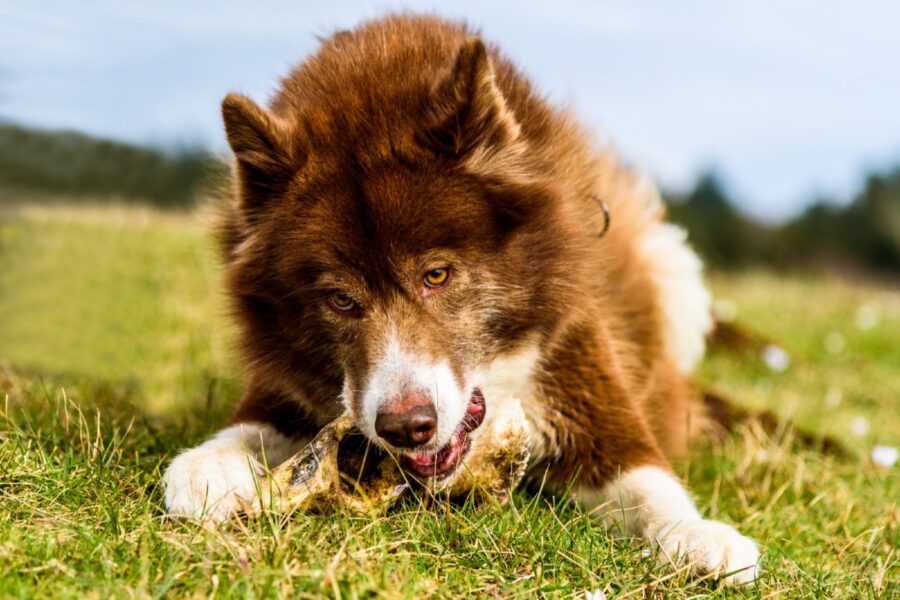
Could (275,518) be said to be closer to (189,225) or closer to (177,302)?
(177,302)

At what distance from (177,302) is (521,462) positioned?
6.15 metres

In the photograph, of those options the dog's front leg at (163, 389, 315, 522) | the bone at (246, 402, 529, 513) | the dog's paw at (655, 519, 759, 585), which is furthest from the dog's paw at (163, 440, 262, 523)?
the dog's paw at (655, 519, 759, 585)

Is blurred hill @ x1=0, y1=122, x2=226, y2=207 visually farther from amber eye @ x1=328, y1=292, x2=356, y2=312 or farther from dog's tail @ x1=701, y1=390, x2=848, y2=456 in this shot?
dog's tail @ x1=701, y1=390, x2=848, y2=456

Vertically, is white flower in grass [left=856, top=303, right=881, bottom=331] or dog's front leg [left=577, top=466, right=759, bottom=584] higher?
dog's front leg [left=577, top=466, right=759, bottom=584]

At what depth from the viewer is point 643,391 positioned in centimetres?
507

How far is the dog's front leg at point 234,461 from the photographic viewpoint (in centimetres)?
341

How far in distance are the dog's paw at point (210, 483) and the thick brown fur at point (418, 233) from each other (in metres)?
0.50

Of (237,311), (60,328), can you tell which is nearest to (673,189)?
(60,328)

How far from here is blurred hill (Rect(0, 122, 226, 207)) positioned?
9367mm

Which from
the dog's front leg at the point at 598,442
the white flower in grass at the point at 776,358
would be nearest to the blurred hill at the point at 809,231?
the white flower in grass at the point at 776,358

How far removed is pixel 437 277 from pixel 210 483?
3.85 ft

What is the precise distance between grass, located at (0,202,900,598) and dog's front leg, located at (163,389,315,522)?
0.10 m

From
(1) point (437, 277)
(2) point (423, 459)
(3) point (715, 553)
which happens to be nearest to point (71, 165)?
(1) point (437, 277)

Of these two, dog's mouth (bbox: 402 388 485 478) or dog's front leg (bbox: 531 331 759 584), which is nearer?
dog's mouth (bbox: 402 388 485 478)
